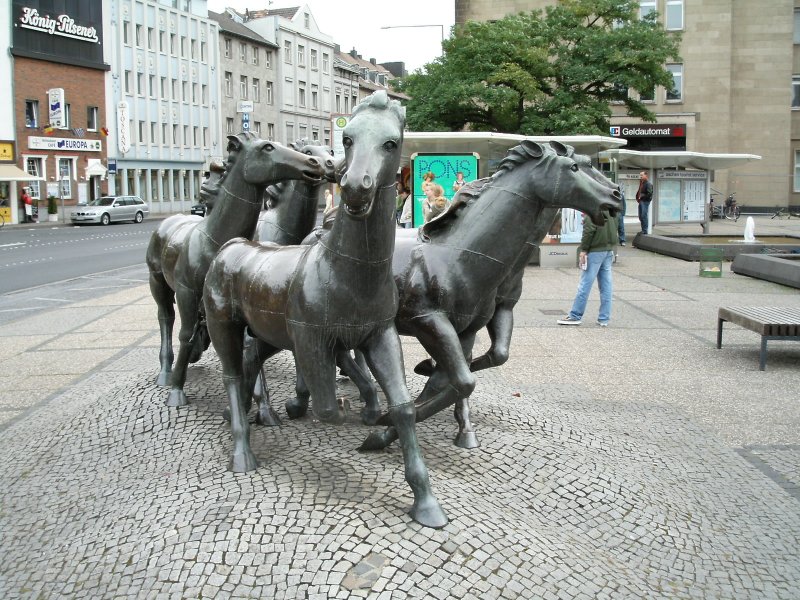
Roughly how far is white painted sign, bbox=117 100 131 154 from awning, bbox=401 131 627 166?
39.8 m

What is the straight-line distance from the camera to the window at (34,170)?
153 feet

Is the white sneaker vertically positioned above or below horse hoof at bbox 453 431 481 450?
below

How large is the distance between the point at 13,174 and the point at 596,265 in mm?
39547

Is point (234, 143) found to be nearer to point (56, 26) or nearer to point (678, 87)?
point (678, 87)

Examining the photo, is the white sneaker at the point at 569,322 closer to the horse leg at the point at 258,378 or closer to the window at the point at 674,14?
the horse leg at the point at 258,378

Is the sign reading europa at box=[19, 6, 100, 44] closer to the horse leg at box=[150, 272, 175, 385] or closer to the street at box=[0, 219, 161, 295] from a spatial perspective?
the street at box=[0, 219, 161, 295]

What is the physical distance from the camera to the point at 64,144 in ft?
162

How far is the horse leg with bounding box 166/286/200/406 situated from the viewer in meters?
5.91

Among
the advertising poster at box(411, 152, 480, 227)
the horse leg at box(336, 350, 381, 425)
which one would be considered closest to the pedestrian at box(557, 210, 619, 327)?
the advertising poster at box(411, 152, 480, 227)

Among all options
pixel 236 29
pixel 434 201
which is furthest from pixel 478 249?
pixel 236 29

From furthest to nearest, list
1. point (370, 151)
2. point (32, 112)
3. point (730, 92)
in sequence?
point (32, 112)
point (730, 92)
point (370, 151)

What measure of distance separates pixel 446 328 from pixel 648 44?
2754cm

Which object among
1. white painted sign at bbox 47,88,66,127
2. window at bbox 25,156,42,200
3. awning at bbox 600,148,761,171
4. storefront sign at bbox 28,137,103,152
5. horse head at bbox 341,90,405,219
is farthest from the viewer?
white painted sign at bbox 47,88,66,127

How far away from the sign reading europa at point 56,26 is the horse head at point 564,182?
4922 centimetres
